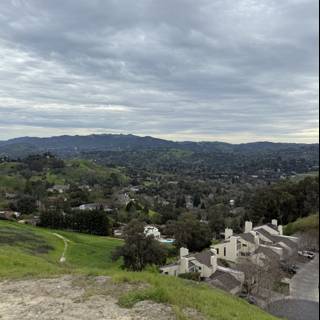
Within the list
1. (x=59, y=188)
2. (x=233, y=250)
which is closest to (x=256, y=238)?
(x=233, y=250)

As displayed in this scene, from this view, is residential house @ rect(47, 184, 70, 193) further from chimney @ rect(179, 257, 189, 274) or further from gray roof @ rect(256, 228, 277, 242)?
chimney @ rect(179, 257, 189, 274)

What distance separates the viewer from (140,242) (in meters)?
33.5

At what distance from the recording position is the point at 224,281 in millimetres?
28188

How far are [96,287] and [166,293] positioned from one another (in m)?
2.21

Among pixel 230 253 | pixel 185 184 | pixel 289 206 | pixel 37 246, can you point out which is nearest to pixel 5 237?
pixel 37 246

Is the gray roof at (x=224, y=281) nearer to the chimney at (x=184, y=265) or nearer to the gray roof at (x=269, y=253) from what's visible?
the chimney at (x=184, y=265)

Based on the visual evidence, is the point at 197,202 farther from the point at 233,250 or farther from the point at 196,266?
the point at 196,266

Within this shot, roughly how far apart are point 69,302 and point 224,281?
20388 millimetres

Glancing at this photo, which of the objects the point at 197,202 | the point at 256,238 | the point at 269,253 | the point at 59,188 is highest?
the point at 269,253

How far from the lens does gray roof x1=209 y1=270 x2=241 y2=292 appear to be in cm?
2708

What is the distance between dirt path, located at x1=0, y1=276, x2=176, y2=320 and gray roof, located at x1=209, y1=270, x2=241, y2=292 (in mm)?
17103

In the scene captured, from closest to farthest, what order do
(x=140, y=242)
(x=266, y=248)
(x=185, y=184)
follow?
(x=266, y=248), (x=140, y=242), (x=185, y=184)

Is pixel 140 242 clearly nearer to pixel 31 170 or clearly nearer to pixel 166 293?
pixel 166 293

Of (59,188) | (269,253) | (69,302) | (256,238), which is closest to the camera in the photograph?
(69,302)
